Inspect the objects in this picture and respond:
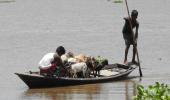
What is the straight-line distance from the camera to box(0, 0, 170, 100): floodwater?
16.5 meters

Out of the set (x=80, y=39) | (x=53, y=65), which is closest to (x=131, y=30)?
(x=53, y=65)

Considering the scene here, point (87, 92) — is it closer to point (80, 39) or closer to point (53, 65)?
point (53, 65)

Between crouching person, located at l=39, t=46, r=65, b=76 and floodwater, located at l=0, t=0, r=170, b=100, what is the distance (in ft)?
1.32

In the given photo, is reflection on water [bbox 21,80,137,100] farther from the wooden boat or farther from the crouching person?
the crouching person

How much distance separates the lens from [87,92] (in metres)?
16.0

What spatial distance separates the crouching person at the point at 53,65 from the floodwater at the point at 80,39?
40 cm

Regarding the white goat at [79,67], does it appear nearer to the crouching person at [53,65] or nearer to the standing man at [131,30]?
the crouching person at [53,65]

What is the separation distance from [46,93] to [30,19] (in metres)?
26.7

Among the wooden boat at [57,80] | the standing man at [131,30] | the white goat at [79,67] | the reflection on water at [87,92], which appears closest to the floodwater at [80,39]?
the reflection on water at [87,92]

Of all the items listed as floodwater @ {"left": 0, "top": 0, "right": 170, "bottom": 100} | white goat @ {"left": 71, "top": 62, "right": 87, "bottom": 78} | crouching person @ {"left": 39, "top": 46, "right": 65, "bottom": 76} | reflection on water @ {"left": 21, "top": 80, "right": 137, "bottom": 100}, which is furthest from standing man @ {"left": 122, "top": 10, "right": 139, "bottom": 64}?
crouching person @ {"left": 39, "top": 46, "right": 65, "bottom": 76}

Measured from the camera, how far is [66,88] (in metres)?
16.6

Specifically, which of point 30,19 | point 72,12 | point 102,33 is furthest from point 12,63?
point 72,12

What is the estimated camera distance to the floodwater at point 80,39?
648 inches

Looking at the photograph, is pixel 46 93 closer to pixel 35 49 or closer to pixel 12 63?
pixel 12 63
